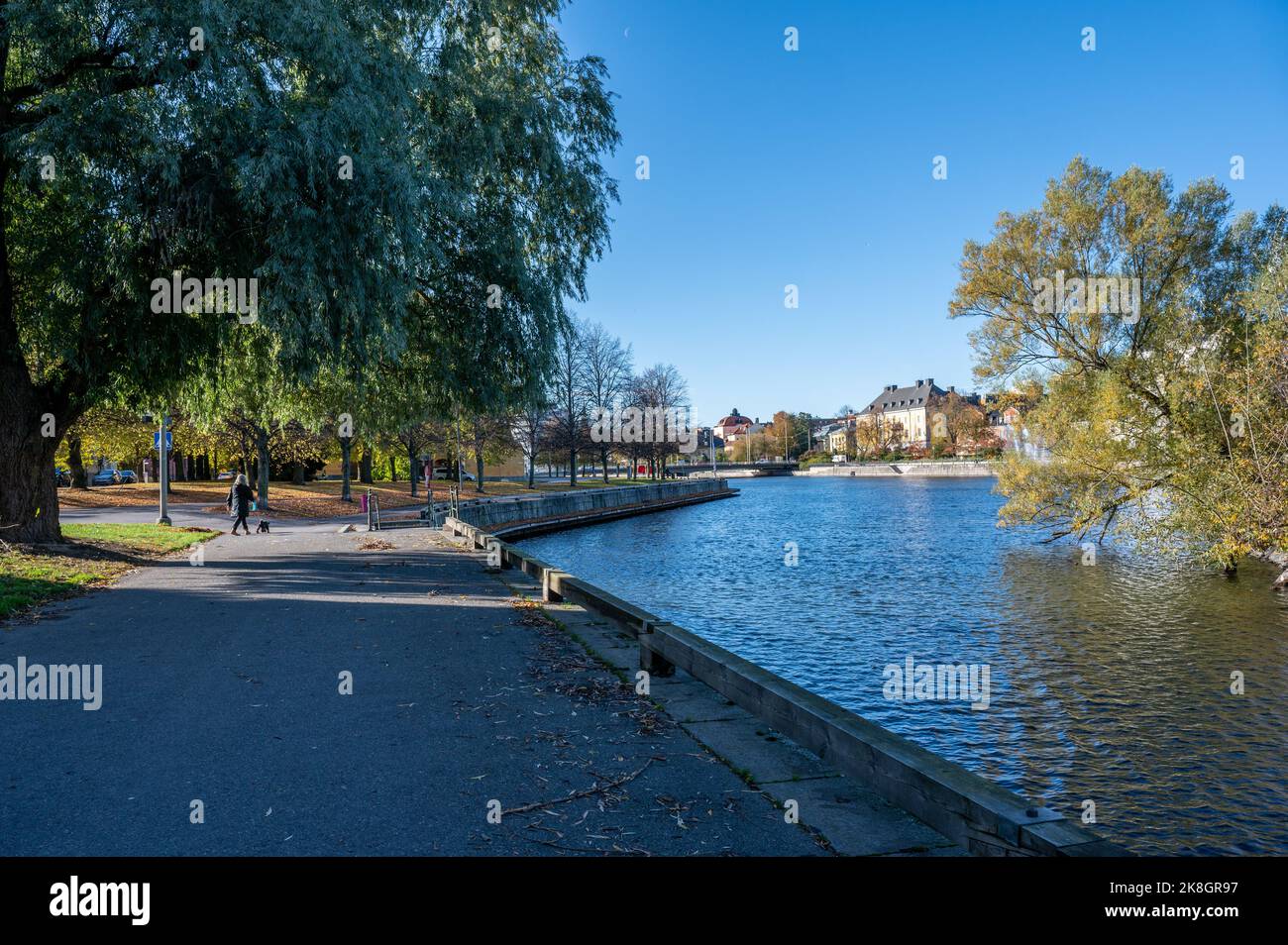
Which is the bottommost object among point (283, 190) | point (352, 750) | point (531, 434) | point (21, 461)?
point (352, 750)

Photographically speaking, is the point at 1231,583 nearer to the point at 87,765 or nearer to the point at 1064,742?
the point at 1064,742

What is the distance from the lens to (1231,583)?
63.3 ft

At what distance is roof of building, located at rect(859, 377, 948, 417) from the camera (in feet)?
528

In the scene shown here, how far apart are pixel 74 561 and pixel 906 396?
168m

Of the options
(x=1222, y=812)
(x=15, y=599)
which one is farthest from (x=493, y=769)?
(x=15, y=599)

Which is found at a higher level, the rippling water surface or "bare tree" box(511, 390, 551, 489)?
"bare tree" box(511, 390, 551, 489)

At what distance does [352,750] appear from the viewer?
570 centimetres

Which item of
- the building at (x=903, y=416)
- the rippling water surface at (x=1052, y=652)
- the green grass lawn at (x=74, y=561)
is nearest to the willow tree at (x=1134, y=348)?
the rippling water surface at (x=1052, y=652)

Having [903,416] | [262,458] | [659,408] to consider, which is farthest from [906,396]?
[262,458]

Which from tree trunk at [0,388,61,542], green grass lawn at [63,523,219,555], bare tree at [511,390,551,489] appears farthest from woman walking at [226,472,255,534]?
bare tree at [511,390,551,489]

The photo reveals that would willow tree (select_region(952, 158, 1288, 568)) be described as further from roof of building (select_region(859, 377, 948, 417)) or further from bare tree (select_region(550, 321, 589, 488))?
roof of building (select_region(859, 377, 948, 417))

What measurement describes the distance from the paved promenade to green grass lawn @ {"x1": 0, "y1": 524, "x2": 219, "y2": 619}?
2127 mm

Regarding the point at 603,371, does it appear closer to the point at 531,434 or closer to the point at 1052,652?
the point at 531,434
